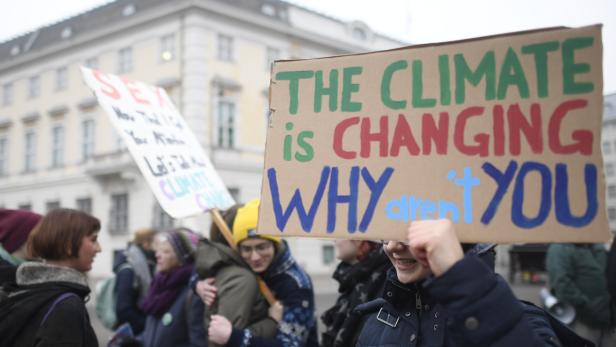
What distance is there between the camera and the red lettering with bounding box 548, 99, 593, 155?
127cm

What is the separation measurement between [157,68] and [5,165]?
11.0 meters

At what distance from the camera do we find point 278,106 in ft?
5.36

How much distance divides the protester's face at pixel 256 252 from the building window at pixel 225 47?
1811cm

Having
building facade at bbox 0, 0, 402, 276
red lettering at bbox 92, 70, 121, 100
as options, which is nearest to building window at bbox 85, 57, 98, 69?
building facade at bbox 0, 0, 402, 276

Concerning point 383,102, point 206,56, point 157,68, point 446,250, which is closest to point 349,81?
point 383,102

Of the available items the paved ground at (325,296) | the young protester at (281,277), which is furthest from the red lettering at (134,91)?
the paved ground at (325,296)

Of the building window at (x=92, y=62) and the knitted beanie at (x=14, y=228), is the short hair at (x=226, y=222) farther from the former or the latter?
the building window at (x=92, y=62)

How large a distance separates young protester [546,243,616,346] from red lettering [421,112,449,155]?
3229 mm

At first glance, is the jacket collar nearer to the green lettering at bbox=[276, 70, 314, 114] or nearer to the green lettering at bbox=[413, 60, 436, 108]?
the green lettering at bbox=[276, 70, 314, 114]

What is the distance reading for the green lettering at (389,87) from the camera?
1.47 m

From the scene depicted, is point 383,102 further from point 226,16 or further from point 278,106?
point 226,16

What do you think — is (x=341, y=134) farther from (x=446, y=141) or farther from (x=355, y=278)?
(x=355, y=278)

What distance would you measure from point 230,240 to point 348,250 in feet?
2.04

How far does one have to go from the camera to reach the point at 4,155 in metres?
26.2
